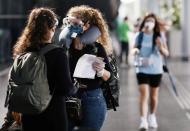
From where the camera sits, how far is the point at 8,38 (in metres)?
20.5

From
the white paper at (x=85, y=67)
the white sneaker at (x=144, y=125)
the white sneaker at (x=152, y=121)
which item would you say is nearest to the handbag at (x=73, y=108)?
the white paper at (x=85, y=67)

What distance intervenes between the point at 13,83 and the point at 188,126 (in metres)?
5.12

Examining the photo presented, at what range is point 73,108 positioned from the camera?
4.89 metres

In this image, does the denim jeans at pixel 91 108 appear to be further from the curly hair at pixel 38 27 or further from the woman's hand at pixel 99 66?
the curly hair at pixel 38 27

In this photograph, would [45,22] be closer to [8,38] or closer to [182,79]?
[182,79]

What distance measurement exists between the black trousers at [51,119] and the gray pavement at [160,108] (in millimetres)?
2902

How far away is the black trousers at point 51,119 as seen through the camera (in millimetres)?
4418

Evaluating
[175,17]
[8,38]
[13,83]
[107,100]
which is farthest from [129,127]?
[175,17]

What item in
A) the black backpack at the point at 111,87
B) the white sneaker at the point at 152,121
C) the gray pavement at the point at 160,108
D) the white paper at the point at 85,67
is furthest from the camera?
the gray pavement at the point at 160,108

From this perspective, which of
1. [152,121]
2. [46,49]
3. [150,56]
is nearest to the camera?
[46,49]

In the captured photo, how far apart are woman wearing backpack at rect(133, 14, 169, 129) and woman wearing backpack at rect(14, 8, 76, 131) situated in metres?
4.29

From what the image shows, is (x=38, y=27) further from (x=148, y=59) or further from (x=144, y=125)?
(x=144, y=125)

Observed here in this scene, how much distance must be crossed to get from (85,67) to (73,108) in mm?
354

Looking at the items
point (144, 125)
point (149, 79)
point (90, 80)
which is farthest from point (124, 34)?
point (90, 80)
